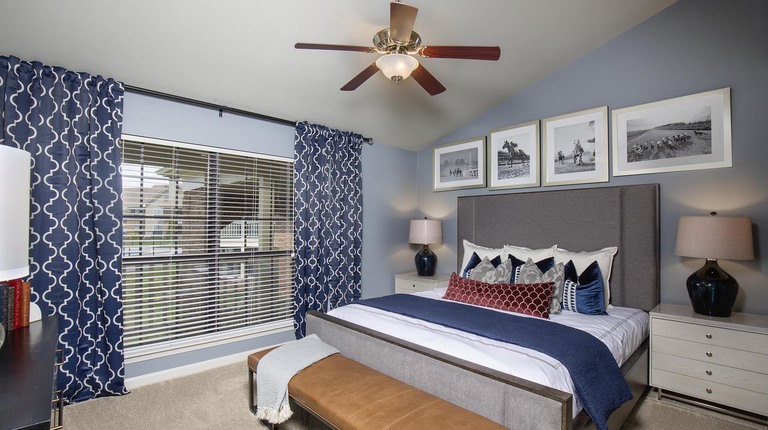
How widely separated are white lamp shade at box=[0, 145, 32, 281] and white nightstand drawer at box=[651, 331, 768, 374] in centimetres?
354

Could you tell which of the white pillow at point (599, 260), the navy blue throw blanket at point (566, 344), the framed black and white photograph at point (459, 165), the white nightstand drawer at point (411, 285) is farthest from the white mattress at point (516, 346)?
the framed black and white photograph at point (459, 165)

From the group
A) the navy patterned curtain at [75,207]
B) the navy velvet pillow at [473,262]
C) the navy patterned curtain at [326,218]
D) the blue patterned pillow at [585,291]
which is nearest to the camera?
the navy patterned curtain at [75,207]

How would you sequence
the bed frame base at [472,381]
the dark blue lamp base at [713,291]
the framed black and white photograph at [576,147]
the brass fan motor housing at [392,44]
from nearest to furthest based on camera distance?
the bed frame base at [472,381] → the brass fan motor housing at [392,44] → the dark blue lamp base at [713,291] → the framed black and white photograph at [576,147]

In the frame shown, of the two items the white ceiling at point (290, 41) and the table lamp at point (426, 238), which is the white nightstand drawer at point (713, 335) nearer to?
the table lamp at point (426, 238)

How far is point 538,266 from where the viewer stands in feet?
10.6

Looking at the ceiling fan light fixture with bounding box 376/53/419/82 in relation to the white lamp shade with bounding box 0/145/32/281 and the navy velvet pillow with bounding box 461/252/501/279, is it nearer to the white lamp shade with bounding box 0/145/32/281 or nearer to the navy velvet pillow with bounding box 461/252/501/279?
the white lamp shade with bounding box 0/145/32/281

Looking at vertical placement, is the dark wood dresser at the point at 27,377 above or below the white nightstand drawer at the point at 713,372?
above

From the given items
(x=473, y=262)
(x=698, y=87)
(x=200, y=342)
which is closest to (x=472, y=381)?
(x=473, y=262)

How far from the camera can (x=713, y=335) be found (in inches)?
95.4

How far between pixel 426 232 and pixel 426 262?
38 cm

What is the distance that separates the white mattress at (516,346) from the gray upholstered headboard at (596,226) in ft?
0.89

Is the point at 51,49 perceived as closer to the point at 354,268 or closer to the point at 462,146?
the point at 354,268

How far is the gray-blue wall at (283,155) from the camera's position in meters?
2.93

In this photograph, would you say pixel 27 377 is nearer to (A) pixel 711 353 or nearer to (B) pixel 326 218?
(B) pixel 326 218
